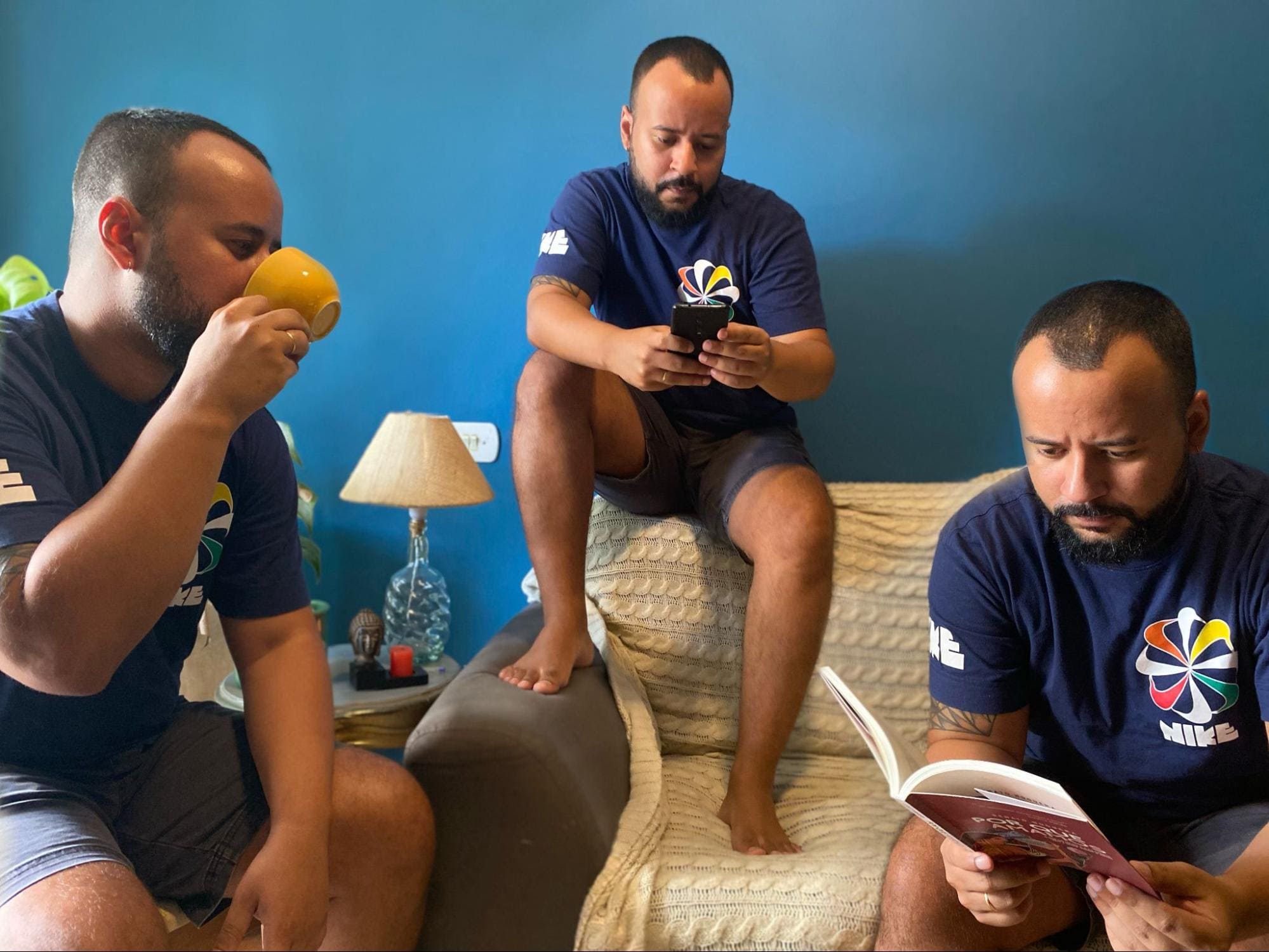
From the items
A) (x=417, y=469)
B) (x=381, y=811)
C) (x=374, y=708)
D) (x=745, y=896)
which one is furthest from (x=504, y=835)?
(x=417, y=469)

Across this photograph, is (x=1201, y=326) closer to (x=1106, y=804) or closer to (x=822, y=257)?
(x=822, y=257)

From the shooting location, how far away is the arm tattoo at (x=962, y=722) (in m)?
1.16

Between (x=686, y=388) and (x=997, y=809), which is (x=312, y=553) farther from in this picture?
(x=997, y=809)

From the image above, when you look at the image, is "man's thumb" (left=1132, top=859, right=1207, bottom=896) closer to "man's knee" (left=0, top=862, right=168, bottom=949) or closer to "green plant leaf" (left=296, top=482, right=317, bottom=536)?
"man's knee" (left=0, top=862, right=168, bottom=949)

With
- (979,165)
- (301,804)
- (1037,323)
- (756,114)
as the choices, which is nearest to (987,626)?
(1037,323)

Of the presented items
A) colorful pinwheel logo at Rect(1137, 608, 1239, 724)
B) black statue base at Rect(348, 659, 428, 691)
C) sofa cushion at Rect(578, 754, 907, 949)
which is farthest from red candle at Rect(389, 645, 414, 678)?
colorful pinwheel logo at Rect(1137, 608, 1239, 724)

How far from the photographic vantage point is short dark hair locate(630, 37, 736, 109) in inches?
62.9

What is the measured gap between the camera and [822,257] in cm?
192

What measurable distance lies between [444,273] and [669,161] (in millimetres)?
634

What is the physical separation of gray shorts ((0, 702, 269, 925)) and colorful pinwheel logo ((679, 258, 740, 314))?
3.24 feet

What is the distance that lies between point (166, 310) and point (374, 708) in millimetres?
959

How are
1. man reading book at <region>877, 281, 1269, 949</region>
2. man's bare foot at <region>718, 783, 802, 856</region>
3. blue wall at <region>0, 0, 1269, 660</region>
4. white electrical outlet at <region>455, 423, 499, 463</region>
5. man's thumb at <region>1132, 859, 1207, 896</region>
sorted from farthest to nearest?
white electrical outlet at <region>455, 423, 499, 463</region> < blue wall at <region>0, 0, 1269, 660</region> < man's bare foot at <region>718, 783, 802, 856</region> < man reading book at <region>877, 281, 1269, 949</region> < man's thumb at <region>1132, 859, 1207, 896</region>

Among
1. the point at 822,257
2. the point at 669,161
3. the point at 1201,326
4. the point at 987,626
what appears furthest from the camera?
the point at 822,257

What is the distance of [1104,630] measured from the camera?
1.14m
